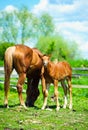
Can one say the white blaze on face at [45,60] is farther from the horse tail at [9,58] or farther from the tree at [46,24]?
the tree at [46,24]

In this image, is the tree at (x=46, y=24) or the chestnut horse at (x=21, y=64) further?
the tree at (x=46, y=24)

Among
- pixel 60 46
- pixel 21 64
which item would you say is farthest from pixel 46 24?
pixel 21 64

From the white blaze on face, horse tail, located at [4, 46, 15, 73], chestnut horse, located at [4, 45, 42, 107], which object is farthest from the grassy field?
the white blaze on face

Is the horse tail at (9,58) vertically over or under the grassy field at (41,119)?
over

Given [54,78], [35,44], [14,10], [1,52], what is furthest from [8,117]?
[14,10]

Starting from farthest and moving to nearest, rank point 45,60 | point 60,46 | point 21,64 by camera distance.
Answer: point 60,46
point 21,64
point 45,60

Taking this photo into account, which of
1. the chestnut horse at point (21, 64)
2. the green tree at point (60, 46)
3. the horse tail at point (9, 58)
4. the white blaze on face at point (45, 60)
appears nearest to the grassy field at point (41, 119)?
the chestnut horse at point (21, 64)

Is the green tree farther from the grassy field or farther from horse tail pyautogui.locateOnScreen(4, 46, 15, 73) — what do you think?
the grassy field

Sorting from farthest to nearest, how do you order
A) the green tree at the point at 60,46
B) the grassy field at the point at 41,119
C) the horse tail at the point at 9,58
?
the green tree at the point at 60,46 → the horse tail at the point at 9,58 → the grassy field at the point at 41,119

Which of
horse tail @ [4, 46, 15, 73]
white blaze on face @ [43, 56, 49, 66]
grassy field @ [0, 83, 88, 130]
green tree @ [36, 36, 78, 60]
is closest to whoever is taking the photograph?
grassy field @ [0, 83, 88, 130]

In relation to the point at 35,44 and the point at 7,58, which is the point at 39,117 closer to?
the point at 7,58

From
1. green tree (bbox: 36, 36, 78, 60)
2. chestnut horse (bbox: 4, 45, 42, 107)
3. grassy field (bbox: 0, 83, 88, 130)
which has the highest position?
chestnut horse (bbox: 4, 45, 42, 107)

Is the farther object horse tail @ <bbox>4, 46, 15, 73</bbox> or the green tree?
the green tree

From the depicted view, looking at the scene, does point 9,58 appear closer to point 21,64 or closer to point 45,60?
point 21,64
